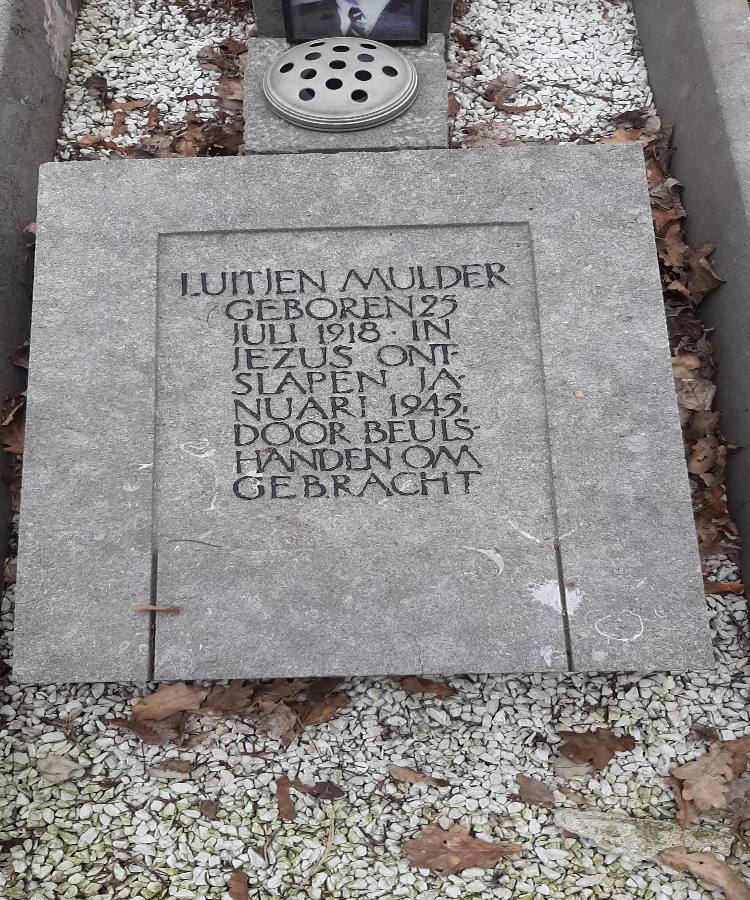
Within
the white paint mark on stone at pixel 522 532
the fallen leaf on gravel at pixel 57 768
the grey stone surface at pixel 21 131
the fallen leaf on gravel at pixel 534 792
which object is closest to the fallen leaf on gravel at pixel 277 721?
the fallen leaf on gravel at pixel 57 768

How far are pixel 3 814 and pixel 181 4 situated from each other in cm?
476

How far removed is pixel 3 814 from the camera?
2977mm

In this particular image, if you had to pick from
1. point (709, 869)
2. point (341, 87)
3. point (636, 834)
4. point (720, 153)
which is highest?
point (341, 87)

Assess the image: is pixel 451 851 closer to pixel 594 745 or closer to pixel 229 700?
pixel 594 745

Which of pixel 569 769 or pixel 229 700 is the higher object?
pixel 229 700

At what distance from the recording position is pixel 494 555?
3.09 m

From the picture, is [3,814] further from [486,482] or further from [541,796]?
[486,482]

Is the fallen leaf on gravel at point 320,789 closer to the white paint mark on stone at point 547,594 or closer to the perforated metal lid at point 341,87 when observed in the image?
the white paint mark on stone at point 547,594

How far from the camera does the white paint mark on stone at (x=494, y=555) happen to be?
3.08 metres

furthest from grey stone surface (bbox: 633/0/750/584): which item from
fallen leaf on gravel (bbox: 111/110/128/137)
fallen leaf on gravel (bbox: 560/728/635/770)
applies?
fallen leaf on gravel (bbox: 111/110/128/137)

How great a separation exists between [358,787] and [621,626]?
1.21 m

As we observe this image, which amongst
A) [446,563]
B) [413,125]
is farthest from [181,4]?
[446,563]

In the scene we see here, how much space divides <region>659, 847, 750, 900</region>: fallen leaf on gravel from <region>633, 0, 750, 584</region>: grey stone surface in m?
1.23

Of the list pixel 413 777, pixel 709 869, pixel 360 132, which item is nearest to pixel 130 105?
pixel 360 132
